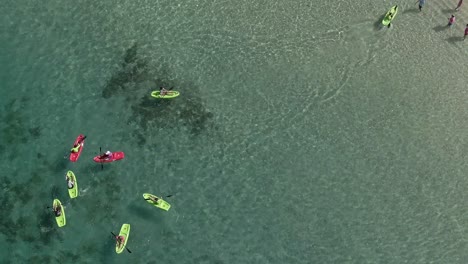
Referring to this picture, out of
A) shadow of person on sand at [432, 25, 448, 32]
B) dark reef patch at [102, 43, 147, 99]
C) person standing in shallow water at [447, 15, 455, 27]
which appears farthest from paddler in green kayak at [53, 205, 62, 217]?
person standing in shallow water at [447, 15, 455, 27]

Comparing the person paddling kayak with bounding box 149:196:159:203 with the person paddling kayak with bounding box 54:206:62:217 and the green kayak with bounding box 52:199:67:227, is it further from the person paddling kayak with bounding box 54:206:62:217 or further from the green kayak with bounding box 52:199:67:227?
the person paddling kayak with bounding box 54:206:62:217

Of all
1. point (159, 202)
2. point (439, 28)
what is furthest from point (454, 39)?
point (159, 202)

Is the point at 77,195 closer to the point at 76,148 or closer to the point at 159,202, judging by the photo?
the point at 76,148

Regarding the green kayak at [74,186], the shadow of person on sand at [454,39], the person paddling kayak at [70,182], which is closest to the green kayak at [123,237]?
the green kayak at [74,186]

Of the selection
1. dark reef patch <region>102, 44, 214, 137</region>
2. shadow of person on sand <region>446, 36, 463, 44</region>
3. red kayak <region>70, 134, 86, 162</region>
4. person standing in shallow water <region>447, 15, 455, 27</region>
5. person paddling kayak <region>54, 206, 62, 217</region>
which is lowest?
person paddling kayak <region>54, 206, 62, 217</region>

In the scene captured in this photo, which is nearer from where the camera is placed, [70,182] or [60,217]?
[60,217]

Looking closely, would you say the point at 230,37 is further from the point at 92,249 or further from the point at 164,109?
the point at 92,249
